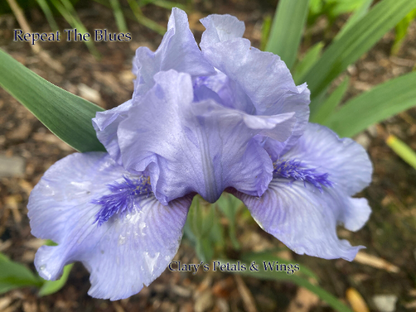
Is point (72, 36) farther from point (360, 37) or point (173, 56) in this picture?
point (360, 37)

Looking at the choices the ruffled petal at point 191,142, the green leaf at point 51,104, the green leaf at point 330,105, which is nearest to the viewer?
the ruffled petal at point 191,142

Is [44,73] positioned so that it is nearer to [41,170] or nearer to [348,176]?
[41,170]

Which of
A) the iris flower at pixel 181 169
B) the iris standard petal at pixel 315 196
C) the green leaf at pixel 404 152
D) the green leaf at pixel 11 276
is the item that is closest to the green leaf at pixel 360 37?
the iris standard petal at pixel 315 196

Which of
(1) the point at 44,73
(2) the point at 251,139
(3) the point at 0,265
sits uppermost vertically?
(2) the point at 251,139

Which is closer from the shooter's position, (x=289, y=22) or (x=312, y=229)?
(x=312, y=229)

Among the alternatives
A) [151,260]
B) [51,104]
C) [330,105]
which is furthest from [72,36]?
[151,260]

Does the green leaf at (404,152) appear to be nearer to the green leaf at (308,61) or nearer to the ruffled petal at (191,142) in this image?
the green leaf at (308,61)

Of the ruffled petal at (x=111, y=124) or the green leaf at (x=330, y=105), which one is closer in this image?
the ruffled petal at (x=111, y=124)

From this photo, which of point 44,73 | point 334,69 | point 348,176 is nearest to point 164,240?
point 348,176
